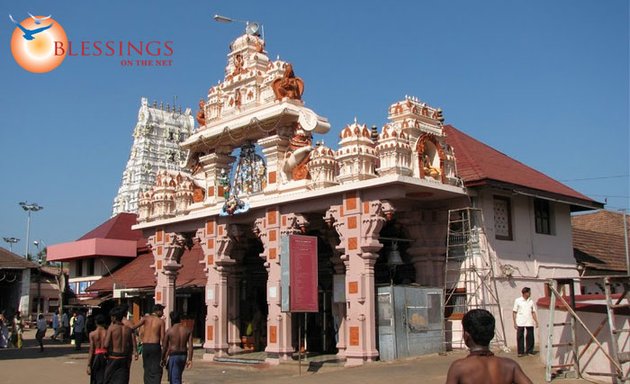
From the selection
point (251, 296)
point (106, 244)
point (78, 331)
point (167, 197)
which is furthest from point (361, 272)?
point (106, 244)

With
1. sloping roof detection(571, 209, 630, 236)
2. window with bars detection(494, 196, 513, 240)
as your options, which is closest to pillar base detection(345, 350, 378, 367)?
window with bars detection(494, 196, 513, 240)

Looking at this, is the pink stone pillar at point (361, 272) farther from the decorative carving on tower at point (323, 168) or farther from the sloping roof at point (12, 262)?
the sloping roof at point (12, 262)

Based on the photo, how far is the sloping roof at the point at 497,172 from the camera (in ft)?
56.5

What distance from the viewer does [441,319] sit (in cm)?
1698

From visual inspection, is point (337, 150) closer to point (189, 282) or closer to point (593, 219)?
point (189, 282)

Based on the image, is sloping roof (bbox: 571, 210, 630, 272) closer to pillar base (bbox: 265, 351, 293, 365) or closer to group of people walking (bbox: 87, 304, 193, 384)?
pillar base (bbox: 265, 351, 293, 365)

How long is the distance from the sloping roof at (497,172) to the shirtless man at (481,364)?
40.7 ft

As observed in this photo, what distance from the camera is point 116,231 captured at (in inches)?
1378

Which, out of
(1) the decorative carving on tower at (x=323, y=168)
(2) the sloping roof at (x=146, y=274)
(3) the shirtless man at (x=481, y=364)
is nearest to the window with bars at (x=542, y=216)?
(1) the decorative carving on tower at (x=323, y=168)

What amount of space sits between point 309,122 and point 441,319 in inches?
234

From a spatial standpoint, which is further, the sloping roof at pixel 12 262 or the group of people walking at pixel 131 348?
the sloping roof at pixel 12 262

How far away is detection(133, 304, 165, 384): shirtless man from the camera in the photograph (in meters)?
10.9

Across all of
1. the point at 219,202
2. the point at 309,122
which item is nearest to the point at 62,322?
the point at 219,202

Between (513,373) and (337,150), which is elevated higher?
(337,150)
